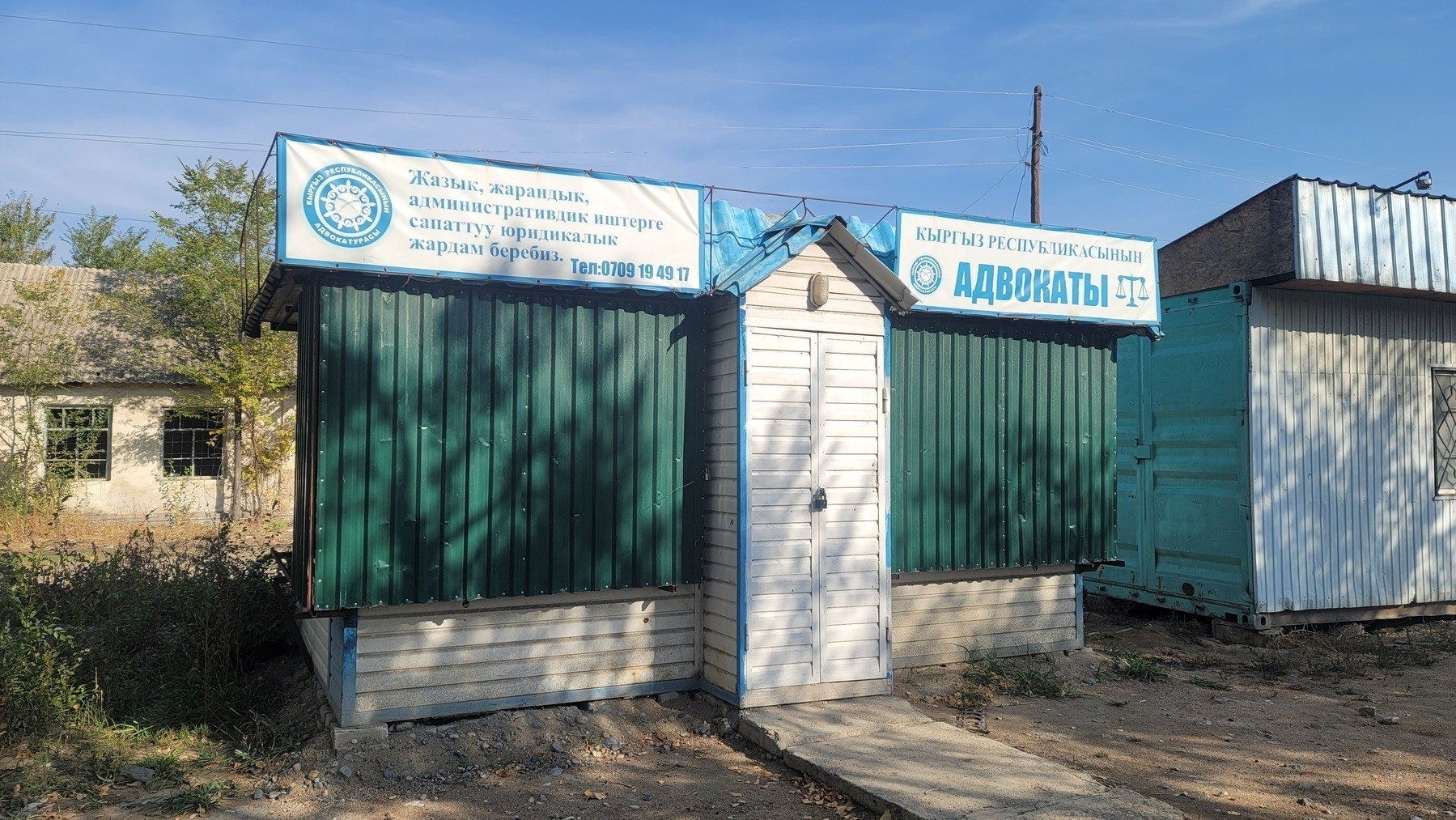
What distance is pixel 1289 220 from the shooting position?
9.23 m

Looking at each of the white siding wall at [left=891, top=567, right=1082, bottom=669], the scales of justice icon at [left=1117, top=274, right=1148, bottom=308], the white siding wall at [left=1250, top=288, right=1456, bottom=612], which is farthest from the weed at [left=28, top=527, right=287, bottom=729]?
the white siding wall at [left=1250, top=288, right=1456, bottom=612]

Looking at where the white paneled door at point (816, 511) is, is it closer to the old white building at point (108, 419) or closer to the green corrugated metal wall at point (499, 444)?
the green corrugated metal wall at point (499, 444)

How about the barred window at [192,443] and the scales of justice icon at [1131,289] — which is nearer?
the scales of justice icon at [1131,289]

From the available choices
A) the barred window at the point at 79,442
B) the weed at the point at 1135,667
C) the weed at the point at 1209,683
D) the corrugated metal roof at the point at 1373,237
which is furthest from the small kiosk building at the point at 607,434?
the barred window at the point at 79,442

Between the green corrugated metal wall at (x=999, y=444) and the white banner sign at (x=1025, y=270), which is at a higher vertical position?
the white banner sign at (x=1025, y=270)

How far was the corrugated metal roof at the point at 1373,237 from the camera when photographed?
9.32m

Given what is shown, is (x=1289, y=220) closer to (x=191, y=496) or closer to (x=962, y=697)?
(x=962, y=697)

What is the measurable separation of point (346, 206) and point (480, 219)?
0.81 meters

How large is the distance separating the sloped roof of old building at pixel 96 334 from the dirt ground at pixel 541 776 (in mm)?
15643

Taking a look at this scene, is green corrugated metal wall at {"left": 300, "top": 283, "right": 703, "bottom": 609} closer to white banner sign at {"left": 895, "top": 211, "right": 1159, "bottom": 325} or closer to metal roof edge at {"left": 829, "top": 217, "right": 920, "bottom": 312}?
metal roof edge at {"left": 829, "top": 217, "right": 920, "bottom": 312}

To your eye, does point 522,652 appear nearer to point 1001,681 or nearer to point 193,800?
point 193,800

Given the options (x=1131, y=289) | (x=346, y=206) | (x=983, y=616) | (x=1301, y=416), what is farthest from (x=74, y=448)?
(x=1301, y=416)

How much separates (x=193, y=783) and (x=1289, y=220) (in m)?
10.1

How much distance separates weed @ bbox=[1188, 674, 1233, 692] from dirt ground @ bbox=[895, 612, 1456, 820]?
0.02m
